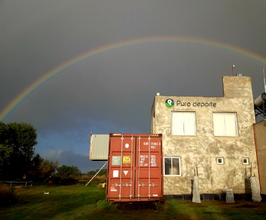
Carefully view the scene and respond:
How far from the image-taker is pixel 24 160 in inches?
1462

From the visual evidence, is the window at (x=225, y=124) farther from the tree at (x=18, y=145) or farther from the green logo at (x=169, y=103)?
the tree at (x=18, y=145)

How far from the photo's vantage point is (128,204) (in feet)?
39.9

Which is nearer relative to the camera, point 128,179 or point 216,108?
point 128,179

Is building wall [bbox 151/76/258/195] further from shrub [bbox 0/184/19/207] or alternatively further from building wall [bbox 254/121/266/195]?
shrub [bbox 0/184/19/207]

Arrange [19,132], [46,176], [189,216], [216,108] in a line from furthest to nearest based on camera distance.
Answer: [46,176], [19,132], [216,108], [189,216]

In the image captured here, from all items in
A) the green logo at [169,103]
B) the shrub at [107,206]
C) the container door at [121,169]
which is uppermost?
the green logo at [169,103]

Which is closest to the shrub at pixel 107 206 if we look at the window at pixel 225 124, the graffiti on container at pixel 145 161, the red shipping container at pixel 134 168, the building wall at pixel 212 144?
the red shipping container at pixel 134 168

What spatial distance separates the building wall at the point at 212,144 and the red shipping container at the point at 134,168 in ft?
14.6

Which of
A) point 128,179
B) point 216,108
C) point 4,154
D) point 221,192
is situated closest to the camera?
point 128,179

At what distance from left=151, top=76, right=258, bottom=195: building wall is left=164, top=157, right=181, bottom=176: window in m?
0.29

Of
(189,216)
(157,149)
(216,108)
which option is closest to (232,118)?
(216,108)

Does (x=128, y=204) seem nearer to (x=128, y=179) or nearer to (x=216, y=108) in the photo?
(x=128, y=179)

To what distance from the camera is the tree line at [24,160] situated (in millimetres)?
34438

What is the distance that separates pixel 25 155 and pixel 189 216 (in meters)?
34.5
